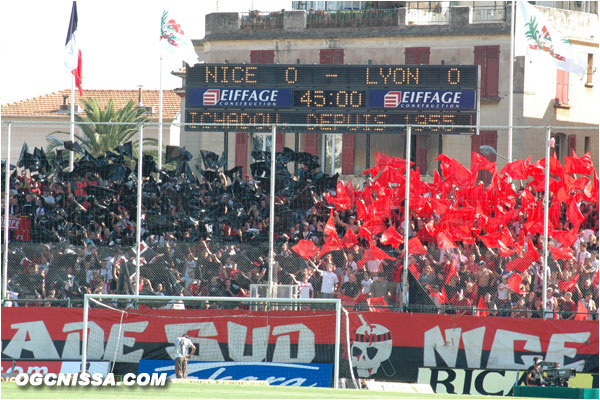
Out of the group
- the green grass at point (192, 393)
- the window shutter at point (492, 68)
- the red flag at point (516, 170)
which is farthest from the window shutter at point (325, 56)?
the green grass at point (192, 393)

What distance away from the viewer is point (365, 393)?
14781 mm

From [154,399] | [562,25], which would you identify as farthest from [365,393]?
[562,25]

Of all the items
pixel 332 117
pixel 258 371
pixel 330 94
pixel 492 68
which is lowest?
pixel 258 371

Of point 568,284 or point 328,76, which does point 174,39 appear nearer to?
point 328,76

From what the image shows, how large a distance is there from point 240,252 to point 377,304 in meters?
2.53

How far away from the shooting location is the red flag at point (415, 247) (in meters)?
17.5

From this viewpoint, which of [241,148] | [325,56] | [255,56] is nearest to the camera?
[241,148]

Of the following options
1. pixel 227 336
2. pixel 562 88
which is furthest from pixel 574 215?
pixel 562 88

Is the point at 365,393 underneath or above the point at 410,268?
underneath

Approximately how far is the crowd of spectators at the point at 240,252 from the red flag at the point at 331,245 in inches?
3.8

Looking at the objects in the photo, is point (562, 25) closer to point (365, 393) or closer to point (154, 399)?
point (365, 393)

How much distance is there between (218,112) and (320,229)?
868 cm

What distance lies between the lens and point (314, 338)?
17453mm

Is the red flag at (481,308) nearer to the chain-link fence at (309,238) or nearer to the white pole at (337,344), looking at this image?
the chain-link fence at (309,238)
